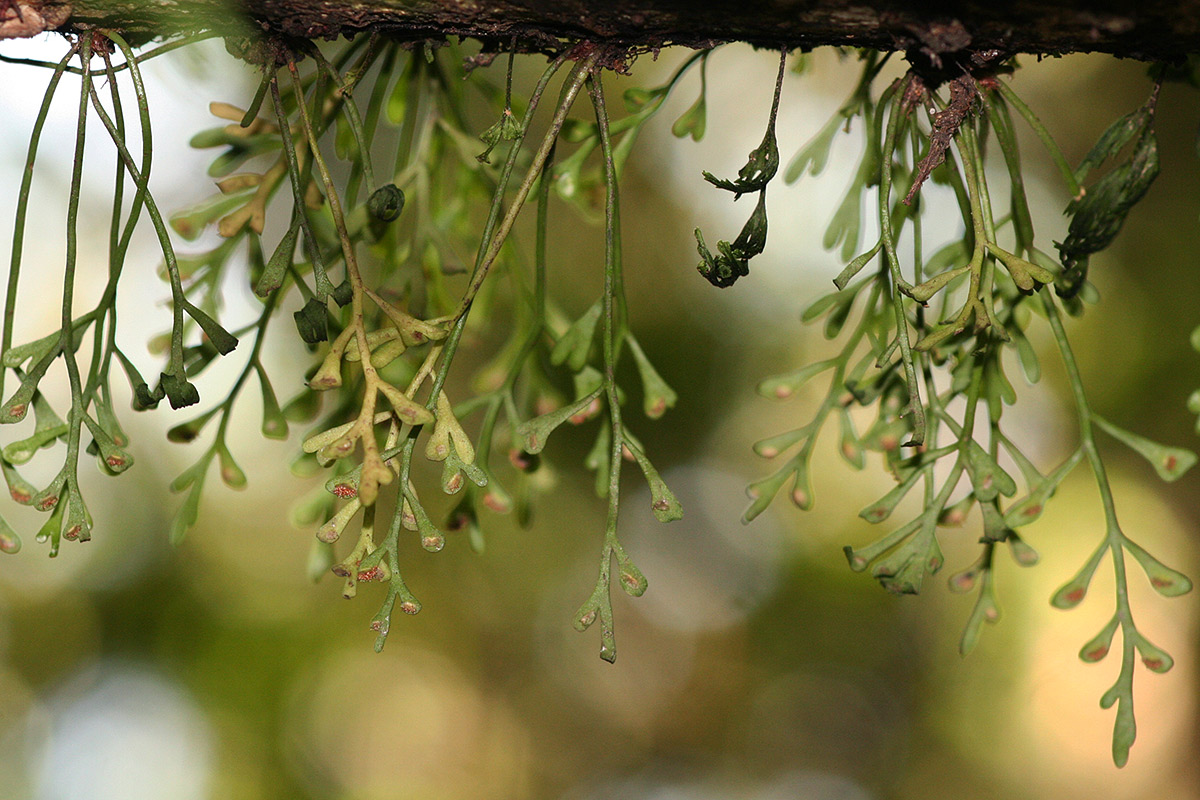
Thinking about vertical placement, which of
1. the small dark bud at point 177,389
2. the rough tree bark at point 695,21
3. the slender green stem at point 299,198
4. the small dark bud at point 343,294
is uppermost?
the rough tree bark at point 695,21

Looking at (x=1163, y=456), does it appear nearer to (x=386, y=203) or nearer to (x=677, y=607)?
(x=386, y=203)

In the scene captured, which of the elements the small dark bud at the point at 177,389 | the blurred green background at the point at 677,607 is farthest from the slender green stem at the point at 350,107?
the blurred green background at the point at 677,607

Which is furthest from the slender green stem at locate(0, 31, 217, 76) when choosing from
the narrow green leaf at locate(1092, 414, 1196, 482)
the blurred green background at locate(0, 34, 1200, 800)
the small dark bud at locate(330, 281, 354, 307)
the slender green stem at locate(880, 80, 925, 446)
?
the blurred green background at locate(0, 34, 1200, 800)

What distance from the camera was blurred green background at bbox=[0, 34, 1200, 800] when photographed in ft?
5.85

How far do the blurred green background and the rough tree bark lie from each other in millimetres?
1679

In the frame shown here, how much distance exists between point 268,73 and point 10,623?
2637 millimetres

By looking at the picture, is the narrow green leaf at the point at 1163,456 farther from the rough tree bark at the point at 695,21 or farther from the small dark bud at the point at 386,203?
the small dark bud at the point at 386,203

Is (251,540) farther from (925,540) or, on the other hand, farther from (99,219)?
(925,540)

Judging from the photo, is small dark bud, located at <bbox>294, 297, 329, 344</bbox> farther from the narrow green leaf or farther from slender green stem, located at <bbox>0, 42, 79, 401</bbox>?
the narrow green leaf

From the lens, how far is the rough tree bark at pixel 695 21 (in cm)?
31

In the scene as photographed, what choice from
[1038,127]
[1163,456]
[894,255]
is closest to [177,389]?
[894,255]

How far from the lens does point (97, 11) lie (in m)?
0.34

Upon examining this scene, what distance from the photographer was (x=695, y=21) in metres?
0.33

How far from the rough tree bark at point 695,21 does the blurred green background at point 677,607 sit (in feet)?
5.51
